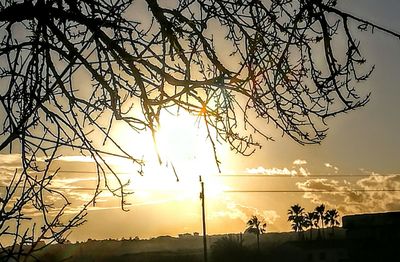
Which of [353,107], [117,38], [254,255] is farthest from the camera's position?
[254,255]

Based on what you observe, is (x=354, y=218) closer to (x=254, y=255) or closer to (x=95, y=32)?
(x=254, y=255)

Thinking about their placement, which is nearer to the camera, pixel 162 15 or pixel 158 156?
pixel 158 156

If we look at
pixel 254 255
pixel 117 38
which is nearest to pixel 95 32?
pixel 117 38

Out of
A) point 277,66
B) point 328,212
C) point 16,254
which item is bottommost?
point 16,254

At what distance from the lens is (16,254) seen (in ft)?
15.9

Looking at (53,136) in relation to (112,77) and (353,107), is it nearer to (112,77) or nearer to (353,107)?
(112,77)

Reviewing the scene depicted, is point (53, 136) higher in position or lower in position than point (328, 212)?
lower

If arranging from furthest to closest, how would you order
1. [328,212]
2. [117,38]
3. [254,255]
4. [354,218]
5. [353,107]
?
[328,212]
[254,255]
[354,218]
[117,38]
[353,107]

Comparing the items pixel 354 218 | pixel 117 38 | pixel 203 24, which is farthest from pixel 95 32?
pixel 354 218

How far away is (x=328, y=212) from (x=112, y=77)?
99690 mm

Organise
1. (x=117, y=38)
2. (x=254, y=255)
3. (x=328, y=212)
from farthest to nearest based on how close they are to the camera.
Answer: (x=328, y=212) < (x=254, y=255) < (x=117, y=38)

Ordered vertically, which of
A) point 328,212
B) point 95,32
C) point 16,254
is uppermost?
point 328,212

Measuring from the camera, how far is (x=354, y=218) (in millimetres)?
51219

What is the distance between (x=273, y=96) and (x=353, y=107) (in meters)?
0.69
